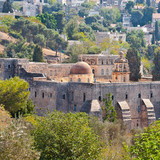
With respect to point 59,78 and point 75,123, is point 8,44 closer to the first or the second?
point 59,78

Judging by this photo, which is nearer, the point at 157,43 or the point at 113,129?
the point at 113,129

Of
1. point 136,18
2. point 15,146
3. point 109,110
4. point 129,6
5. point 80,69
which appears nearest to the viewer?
point 15,146

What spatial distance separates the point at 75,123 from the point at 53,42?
66.8m

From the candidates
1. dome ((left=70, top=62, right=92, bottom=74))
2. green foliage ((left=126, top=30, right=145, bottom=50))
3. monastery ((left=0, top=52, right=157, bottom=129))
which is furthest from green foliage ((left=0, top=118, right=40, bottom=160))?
green foliage ((left=126, top=30, right=145, bottom=50))

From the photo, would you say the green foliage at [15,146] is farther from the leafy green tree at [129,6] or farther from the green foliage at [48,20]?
the leafy green tree at [129,6]

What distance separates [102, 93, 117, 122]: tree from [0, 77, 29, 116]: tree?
858cm

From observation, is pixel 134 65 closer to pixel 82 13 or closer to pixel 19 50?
pixel 19 50

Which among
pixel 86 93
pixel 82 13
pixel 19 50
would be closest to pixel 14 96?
pixel 86 93

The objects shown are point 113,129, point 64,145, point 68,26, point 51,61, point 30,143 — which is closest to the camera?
point 30,143

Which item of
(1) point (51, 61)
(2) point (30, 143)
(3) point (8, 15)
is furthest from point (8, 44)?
(2) point (30, 143)

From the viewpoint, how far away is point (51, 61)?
9250cm

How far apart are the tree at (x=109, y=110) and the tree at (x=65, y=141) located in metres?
23.9

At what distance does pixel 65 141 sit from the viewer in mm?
36281

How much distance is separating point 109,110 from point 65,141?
26.4m
